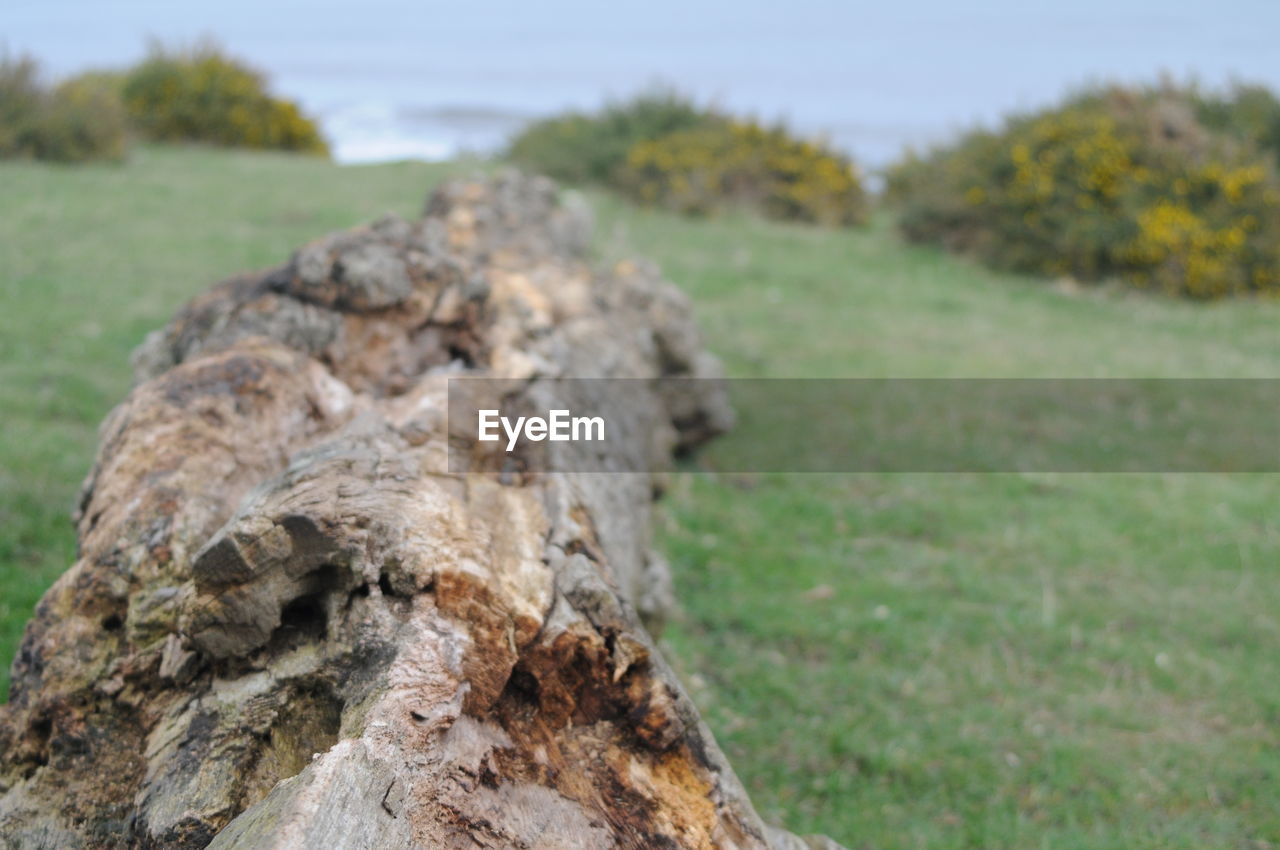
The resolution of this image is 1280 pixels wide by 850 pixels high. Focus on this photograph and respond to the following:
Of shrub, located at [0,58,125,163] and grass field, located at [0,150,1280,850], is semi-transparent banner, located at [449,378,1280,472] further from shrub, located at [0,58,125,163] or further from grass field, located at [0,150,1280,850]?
shrub, located at [0,58,125,163]

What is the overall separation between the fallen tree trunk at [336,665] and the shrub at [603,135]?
12.6 meters

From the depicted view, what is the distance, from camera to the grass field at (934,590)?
143 inches

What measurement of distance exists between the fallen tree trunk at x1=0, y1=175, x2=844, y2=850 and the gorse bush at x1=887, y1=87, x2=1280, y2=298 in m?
9.53

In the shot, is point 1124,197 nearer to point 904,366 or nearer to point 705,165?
point 904,366

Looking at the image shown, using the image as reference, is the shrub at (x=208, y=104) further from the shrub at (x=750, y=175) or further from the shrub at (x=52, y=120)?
the shrub at (x=750, y=175)

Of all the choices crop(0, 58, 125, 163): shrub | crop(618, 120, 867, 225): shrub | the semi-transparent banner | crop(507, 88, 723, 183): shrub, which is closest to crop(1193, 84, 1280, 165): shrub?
crop(618, 120, 867, 225): shrub

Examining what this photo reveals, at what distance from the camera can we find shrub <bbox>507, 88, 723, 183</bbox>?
15.4 meters

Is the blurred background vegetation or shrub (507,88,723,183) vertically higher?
shrub (507,88,723,183)

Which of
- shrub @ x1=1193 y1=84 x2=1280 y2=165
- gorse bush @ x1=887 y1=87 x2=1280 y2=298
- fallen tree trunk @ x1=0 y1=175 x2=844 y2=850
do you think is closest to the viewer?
fallen tree trunk @ x1=0 y1=175 x2=844 y2=850

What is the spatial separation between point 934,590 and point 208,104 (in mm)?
15595

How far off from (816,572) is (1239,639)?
6.07 ft

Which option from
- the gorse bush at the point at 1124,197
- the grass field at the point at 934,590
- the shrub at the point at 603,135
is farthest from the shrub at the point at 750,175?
the grass field at the point at 934,590

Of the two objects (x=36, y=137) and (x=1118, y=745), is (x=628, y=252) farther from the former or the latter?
(x=1118, y=745)

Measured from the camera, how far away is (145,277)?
8383mm
